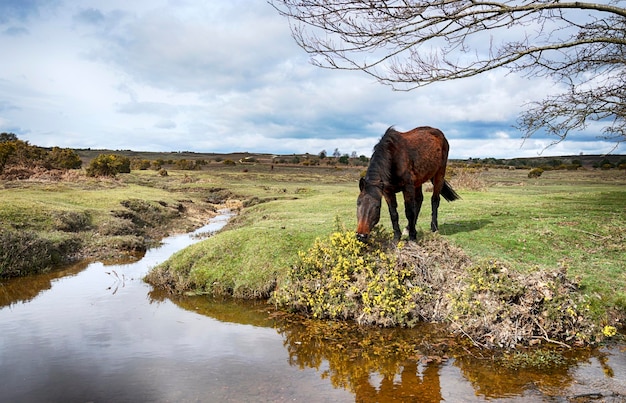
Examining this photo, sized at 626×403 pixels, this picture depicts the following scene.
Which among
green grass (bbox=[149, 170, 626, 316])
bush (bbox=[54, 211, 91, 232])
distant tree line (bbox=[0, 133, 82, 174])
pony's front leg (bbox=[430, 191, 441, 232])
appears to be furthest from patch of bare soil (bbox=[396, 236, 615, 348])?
distant tree line (bbox=[0, 133, 82, 174])

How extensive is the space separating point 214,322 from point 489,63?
28.5 feet

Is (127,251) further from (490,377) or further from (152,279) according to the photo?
(490,377)

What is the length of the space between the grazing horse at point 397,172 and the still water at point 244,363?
2933 millimetres

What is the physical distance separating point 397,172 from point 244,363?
6522 millimetres

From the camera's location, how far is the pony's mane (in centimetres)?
1128

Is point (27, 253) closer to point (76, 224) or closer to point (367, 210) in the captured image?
point (76, 224)

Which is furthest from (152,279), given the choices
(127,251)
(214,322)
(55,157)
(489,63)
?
(55,157)

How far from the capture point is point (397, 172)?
1193cm

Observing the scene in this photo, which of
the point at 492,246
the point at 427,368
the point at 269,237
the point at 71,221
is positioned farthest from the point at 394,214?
the point at 71,221

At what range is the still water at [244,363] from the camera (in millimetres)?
6742

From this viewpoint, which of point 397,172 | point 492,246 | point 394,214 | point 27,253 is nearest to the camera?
point 397,172

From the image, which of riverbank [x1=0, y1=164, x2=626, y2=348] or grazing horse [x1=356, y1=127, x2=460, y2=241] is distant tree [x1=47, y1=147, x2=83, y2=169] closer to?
riverbank [x1=0, y1=164, x2=626, y2=348]

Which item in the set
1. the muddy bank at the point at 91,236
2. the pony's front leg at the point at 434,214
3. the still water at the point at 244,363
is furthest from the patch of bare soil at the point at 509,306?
the muddy bank at the point at 91,236

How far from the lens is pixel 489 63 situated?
982 centimetres
